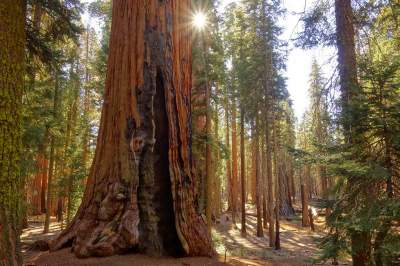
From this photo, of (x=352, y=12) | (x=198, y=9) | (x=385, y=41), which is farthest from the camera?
(x=198, y=9)

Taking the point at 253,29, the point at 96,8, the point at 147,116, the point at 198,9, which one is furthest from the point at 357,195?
the point at 96,8

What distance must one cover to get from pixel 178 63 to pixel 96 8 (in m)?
21.4

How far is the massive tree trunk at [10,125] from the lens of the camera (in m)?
4.11

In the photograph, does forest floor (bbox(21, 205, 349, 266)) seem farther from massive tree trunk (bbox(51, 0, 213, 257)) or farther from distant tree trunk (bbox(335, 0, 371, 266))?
distant tree trunk (bbox(335, 0, 371, 266))

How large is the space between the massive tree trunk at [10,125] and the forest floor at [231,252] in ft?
3.14

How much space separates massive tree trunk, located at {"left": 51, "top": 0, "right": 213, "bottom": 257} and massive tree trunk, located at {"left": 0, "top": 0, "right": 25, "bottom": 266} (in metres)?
1.29

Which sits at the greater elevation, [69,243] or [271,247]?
[69,243]

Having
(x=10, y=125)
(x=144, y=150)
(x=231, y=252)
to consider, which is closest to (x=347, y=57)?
(x=144, y=150)

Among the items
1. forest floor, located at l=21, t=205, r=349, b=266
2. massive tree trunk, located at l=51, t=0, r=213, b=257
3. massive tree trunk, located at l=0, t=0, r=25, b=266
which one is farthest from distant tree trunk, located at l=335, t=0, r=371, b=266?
massive tree trunk, located at l=0, t=0, r=25, b=266

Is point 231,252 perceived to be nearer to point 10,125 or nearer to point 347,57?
point 347,57

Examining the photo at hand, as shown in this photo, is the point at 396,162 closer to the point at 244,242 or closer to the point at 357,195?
the point at 357,195

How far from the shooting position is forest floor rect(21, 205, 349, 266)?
4.99m

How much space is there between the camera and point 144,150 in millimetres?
5906

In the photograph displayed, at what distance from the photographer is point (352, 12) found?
8.28m
